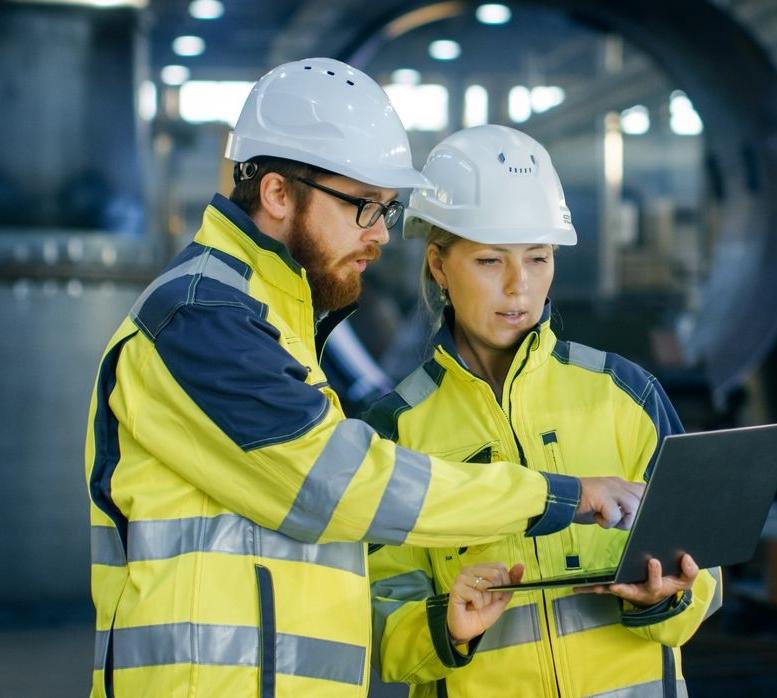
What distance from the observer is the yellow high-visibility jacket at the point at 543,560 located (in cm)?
195

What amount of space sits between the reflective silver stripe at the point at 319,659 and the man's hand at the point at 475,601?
16cm

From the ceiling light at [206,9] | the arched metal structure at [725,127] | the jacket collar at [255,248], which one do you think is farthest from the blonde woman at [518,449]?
the ceiling light at [206,9]

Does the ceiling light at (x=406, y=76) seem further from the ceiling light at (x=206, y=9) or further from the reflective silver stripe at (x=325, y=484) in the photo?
the reflective silver stripe at (x=325, y=484)

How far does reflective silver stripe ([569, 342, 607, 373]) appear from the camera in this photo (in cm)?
209

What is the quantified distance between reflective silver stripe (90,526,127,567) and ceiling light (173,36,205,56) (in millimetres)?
16818

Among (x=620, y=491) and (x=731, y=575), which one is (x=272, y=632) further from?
(x=731, y=575)

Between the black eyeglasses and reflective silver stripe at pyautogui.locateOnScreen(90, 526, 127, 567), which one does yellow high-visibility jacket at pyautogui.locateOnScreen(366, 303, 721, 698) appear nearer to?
the black eyeglasses

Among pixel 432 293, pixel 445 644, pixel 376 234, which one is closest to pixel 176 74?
pixel 432 293

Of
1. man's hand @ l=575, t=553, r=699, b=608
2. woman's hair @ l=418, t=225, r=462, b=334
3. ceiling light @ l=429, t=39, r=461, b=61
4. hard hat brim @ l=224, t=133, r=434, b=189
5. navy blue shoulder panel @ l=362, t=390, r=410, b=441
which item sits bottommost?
man's hand @ l=575, t=553, r=699, b=608

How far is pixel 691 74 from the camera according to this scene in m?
7.86

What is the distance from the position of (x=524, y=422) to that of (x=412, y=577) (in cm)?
32

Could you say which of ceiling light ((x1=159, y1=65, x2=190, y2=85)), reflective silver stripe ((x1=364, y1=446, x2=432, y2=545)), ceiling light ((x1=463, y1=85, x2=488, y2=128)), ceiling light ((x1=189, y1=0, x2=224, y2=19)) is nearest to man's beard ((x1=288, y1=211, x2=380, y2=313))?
reflective silver stripe ((x1=364, y1=446, x2=432, y2=545))

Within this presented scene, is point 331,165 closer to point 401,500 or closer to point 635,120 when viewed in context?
point 401,500

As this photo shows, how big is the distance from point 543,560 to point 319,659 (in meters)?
0.41
